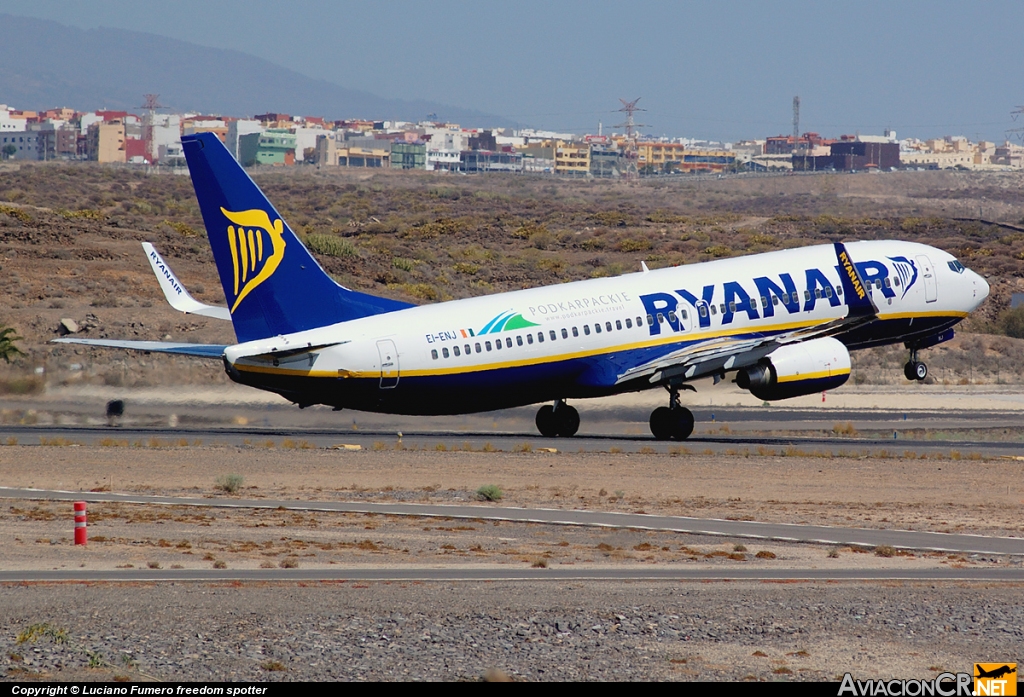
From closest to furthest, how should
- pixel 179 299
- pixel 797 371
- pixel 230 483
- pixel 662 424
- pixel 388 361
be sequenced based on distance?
pixel 230 483
pixel 388 361
pixel 179 299
pixel 797 371
pixel 662 424

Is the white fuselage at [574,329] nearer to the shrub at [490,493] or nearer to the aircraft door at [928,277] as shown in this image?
the aircraft door at [928,277]

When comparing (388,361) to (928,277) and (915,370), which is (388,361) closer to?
(915,370)

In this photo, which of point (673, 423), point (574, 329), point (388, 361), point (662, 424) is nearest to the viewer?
point (388, 361)

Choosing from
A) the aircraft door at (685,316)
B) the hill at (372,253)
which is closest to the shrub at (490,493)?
the aircraft door at (685,316)

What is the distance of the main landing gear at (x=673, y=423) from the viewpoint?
4378cm

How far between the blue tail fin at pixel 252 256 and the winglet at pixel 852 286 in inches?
627

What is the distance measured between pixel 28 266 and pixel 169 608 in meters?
66.3

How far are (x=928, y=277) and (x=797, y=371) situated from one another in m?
8.06

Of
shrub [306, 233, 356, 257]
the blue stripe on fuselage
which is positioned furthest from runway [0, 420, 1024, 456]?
shrub [306, 233, 356, 257]

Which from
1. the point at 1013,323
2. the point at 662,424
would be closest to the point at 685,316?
the point at 662,424

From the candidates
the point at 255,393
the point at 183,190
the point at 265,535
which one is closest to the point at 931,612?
the point at 265,535

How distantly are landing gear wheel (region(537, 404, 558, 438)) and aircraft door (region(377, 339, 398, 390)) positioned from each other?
24.8 feet

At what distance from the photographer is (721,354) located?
138 ft

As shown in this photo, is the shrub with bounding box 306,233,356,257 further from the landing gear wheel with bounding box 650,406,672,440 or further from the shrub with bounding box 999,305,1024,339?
the landing gear wheel with bounding box 650,406,672,440
